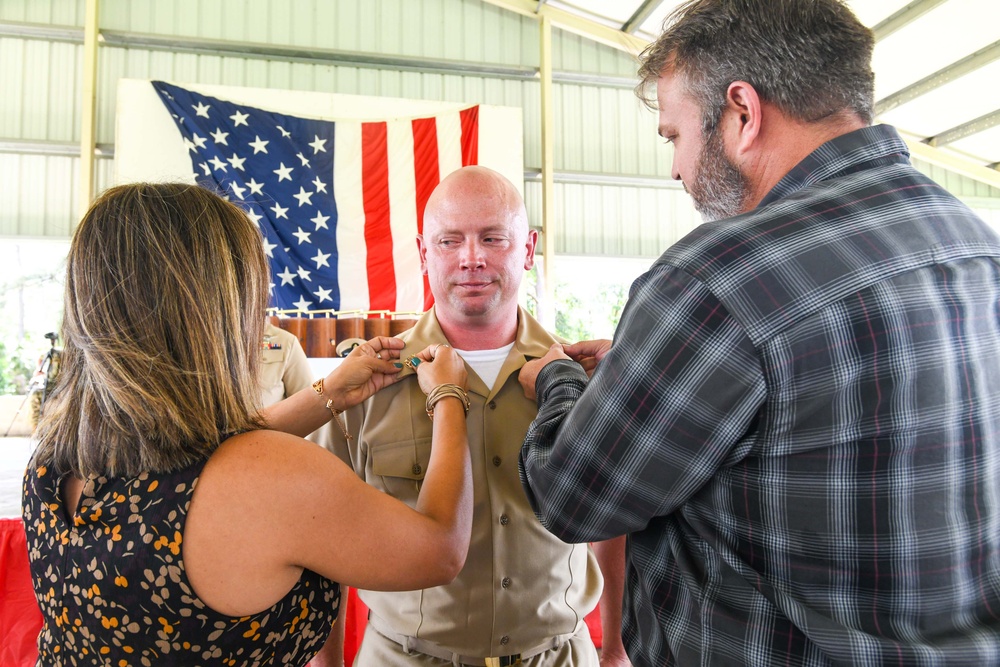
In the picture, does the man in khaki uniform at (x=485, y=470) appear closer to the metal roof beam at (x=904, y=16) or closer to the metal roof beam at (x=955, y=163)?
the metal roof beam at (x=904, y=16)

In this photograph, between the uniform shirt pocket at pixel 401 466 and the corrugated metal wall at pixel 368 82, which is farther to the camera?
the corrugated metal wall at pixel 368 82

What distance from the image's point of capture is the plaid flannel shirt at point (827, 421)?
3.04 feet

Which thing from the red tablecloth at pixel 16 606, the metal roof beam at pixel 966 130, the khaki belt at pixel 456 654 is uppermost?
the metal roof beam at pixel 966 130

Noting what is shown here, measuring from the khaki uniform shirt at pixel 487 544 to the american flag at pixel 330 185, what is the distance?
6.54m

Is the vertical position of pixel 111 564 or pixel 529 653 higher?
pixel 111 564

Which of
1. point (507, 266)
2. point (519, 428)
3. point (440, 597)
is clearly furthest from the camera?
point (507, 266)

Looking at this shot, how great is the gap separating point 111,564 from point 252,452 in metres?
0.26

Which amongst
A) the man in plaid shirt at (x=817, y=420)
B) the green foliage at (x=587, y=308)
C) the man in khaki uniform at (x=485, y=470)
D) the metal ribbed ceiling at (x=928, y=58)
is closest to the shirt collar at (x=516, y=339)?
the man in khaki uniform at (x=485, y=470)

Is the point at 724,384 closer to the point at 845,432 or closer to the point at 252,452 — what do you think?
the point at 845,432

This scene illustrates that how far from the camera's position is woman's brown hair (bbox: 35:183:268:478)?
3.56 ft

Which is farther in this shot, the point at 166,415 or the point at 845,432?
the point at 166,415

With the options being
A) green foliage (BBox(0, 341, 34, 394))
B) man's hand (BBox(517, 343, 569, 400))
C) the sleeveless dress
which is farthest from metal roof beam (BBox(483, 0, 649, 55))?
the sleeveless dress

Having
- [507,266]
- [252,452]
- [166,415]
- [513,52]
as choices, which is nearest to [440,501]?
[252,452]

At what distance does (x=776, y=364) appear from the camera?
0.93m
